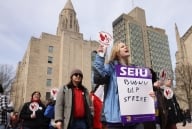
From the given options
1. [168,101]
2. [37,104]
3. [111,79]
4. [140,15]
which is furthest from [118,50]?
[140,15]

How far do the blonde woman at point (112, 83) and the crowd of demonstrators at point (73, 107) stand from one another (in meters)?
0.99

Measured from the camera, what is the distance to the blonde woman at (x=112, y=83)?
10.9 feet

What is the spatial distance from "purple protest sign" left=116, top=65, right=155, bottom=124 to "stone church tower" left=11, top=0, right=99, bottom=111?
52.0 m

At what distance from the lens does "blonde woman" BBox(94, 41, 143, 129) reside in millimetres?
3314

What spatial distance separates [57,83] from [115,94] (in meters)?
55.8

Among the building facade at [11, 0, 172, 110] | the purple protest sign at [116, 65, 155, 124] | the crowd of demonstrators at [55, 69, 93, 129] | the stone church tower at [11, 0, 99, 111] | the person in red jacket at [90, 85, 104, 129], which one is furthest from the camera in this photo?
the building facade at [11, 0, 172, 110]

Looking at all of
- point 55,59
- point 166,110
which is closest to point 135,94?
point 166,110

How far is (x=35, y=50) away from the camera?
5781 cm

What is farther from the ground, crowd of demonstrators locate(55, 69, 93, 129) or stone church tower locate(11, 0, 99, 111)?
stone church tower locate(11, 0, 99, 111)

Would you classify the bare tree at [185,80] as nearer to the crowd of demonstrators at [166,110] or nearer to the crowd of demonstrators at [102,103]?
the crowd of demonstrators at [166,110]

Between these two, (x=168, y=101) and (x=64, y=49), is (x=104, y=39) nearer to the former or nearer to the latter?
(x=168, y=101)

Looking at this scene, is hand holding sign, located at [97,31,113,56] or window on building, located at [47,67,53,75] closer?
hand holding sign, located at [97,31,113,56]

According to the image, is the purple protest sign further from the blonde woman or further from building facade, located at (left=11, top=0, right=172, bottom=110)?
building facade, located at (left=11, top=0, right=172, bottom=110)

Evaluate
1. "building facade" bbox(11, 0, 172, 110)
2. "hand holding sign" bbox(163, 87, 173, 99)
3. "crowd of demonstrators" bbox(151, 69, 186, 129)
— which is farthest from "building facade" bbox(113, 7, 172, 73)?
"crowd of demonstrators" bbox(151, 69, 186, 129)
